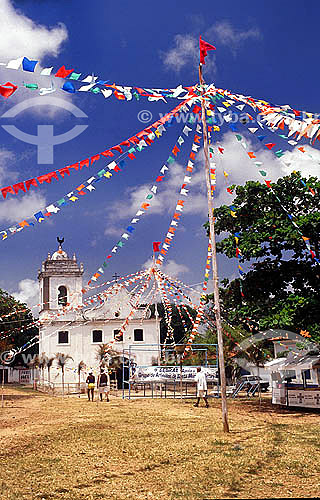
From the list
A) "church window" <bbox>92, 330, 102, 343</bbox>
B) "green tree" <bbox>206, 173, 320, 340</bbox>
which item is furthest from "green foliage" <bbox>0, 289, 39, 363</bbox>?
"green tree" <bbox>206, 173, 320, 340</bbox>

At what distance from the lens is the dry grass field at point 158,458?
7.15 metres

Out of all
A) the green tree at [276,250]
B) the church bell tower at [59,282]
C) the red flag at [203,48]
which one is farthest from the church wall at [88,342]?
the red flag at [203,48]

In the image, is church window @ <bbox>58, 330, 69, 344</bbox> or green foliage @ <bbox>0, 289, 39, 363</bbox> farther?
church window @ <bbox>58, 330, 69, 344</bbox>

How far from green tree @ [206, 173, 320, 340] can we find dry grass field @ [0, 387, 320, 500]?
137 inches

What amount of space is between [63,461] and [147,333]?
3076 cm

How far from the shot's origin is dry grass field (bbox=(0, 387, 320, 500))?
7152 millimetres

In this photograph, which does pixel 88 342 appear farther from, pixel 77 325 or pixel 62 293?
pixel 62 293

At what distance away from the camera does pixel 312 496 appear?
6.70 m

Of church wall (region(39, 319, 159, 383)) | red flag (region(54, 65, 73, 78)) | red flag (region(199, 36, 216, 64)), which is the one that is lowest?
church wall (region(39, 319, 159, 383))

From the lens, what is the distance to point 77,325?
39.0 meters

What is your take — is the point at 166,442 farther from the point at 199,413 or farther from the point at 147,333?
the point at 147,333

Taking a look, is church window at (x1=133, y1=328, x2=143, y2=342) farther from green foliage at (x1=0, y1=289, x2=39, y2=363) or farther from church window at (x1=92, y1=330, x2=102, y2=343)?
green foliage at (x1=0, y1=289, x2=39, y2=363)

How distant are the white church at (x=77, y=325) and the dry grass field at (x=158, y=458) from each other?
23660 mm

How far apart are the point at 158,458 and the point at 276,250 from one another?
10.1m
